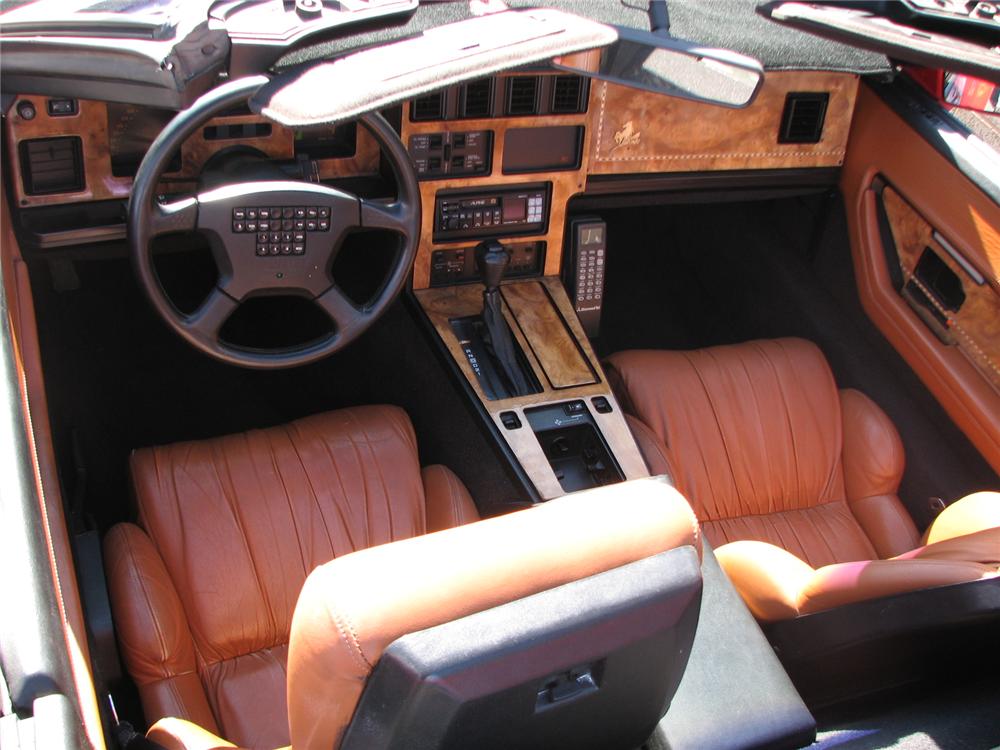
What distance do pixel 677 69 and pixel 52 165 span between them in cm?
130

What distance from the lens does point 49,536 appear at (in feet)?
4.45

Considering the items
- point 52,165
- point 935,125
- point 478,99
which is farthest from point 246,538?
point 935,125

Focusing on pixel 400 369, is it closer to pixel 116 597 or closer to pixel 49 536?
pixel 116 597

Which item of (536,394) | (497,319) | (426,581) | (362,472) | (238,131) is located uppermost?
(238,131)

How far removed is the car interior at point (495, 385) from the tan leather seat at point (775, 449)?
0.01 meters

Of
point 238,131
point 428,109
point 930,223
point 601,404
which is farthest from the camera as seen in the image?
point 930,223

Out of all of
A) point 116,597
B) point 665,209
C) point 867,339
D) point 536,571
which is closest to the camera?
point 536,571

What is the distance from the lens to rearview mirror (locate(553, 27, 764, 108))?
6.38ft

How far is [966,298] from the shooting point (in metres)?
2.48

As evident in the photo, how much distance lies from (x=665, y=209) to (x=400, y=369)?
120 centimetres

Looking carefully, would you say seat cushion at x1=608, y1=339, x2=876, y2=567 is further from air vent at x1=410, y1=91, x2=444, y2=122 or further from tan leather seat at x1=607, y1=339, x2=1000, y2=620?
air vent at x1=410, y1=91, x2=444, y2=122

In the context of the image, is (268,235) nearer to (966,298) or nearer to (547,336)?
(547,336)

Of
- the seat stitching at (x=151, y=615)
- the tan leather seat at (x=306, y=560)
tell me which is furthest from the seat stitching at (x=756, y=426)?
the seat stitching at (x=151, y=615)

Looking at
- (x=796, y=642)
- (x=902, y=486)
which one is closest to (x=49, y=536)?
(x=796, y=642)
